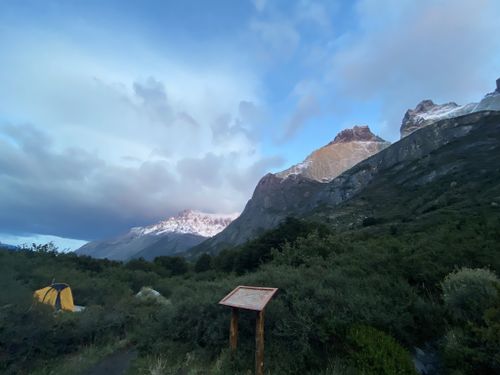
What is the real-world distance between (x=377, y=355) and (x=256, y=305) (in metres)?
2.16

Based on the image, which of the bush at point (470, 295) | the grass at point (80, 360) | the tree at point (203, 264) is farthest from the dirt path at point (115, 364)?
the tree at point (203, 264)

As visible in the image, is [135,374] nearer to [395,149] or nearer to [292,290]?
[292,290]

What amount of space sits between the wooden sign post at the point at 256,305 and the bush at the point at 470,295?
4031 mm

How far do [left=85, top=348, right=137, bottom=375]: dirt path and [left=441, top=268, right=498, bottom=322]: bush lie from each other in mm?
7501

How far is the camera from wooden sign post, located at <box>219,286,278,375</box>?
572 cm

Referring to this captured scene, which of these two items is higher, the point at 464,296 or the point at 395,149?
the point at 395,149

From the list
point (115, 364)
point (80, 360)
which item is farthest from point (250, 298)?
point (80, 360)

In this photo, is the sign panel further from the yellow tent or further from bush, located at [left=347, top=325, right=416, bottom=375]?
the yellow tent

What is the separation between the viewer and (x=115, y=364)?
26.2 ft

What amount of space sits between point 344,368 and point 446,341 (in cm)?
230

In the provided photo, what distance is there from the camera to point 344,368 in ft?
17.4

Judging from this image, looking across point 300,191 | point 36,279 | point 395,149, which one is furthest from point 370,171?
point 36,279

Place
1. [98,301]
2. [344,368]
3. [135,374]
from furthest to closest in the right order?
[98,301]
[135,374]
[344,368]

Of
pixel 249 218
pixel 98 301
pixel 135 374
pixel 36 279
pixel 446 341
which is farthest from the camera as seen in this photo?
pixel 249 218
